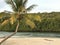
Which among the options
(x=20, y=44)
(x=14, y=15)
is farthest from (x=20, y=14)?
(x=20, y=44)

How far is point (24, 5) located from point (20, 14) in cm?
135

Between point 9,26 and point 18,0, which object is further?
point 9,26

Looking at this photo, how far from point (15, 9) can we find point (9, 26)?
25203 mm

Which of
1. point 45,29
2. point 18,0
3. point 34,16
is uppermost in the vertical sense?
point 18,0

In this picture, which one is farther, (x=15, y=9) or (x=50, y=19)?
(x=50, y=19)

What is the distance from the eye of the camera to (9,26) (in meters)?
49.5

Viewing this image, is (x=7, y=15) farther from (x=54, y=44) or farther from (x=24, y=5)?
(x=54, y=44)

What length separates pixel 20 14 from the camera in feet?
78.5

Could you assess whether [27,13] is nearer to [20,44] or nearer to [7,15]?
[7,15]

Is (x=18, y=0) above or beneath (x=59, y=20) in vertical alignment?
above

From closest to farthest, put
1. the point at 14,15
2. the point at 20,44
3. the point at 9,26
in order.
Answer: the point at 14,15, the point at 20,44, the point at 9,26

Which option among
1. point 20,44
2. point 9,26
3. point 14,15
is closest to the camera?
point 14,15

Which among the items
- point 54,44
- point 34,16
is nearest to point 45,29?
point 54,44

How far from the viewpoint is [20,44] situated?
2644 cm
